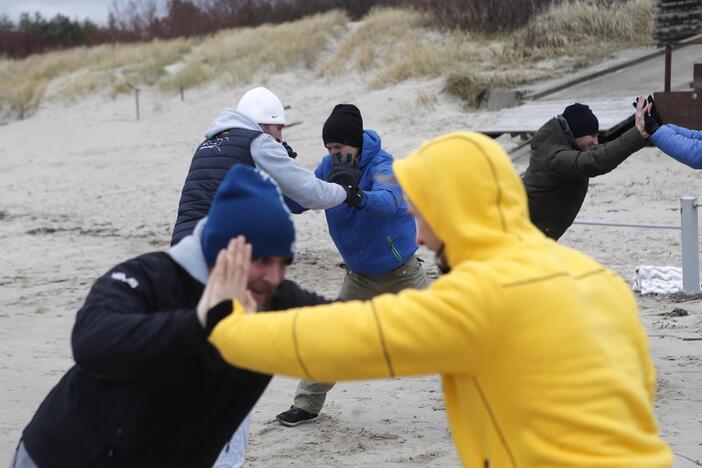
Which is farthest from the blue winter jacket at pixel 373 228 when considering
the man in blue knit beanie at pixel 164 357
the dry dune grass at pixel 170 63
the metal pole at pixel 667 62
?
the dry dune grass at pixel 170 63

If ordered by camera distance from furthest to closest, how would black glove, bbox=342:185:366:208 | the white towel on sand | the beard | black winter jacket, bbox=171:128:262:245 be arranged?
the white towel on sand → black glove, bbox=342:185:366:208 → black winter jacket, bbox=171:128:262:245 → the beard

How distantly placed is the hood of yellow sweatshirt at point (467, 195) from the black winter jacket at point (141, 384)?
609mm

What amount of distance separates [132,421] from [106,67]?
28.0 m

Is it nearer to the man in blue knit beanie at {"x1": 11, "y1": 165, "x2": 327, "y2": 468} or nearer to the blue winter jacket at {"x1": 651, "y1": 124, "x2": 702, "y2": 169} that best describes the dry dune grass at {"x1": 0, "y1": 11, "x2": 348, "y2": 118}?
the blue winter jacket at {"x1": 651, "y1": 124, "x2": 702, "y2": 169}

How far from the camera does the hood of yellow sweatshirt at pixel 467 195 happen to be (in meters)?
2.42

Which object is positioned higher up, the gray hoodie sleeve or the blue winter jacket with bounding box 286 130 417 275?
the gray hoodie sleeve

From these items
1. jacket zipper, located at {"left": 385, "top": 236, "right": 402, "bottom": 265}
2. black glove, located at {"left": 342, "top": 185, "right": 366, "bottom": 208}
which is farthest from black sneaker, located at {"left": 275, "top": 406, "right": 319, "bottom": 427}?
black glove, located at {"left": 342, "top": 185, "right": 366, "bottom": 208}

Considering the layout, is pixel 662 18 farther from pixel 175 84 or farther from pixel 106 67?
pixel 106 67

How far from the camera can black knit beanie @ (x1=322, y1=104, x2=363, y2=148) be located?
6.09m

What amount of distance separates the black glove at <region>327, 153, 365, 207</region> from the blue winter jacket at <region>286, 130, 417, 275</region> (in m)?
0.15

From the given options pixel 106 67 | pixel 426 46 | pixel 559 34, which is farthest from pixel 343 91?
pixel 106 67

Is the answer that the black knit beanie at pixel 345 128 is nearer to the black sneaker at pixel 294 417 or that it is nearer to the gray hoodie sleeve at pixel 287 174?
the gray hoodie sleeve at pixel 287 174

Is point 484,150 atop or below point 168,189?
atop

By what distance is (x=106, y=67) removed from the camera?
29.5 metres
